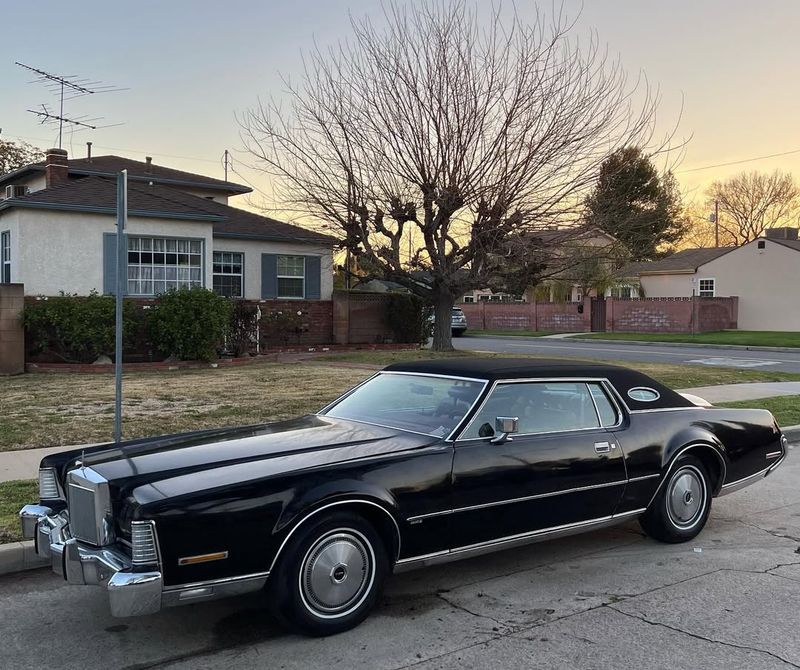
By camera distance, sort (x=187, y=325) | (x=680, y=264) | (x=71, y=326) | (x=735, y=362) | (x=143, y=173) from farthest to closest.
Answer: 1. (x=680, y=264)
2. (x=143, y=173)
3. (x=735, y=362)
4. (x=187, y=325)
5. (x=71, y=326)

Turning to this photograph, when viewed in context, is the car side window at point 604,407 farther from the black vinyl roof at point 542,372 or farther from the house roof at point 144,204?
the house roof at point 144,204

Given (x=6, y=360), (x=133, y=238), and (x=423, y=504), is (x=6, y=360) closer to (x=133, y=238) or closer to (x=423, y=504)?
(x=133, y=238)

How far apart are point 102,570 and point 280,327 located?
57.8ft

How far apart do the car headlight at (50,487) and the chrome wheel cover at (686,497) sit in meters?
4.10

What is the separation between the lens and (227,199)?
2797 cm

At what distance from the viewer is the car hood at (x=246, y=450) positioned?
4090mm

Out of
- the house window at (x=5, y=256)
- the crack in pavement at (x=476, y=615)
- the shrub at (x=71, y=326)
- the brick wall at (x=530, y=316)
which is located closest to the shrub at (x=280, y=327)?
the shrub at (x=71, y=326)

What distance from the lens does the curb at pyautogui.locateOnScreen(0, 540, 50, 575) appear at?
500cm

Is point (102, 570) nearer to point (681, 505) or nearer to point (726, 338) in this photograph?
point (681, 505)

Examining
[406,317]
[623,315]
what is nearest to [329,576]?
[406,317]

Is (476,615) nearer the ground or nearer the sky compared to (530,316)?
nearer the ground

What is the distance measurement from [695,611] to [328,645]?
2080 mm

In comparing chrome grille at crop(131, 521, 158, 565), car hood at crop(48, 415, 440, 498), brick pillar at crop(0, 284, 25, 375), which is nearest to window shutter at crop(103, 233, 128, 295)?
car hood at crop(48, 415, 440, 498)

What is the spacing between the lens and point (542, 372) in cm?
534
